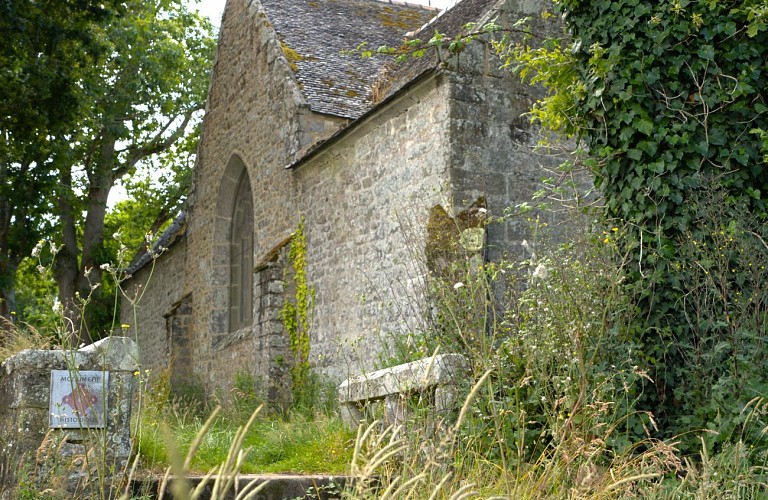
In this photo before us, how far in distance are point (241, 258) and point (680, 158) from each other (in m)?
10.9

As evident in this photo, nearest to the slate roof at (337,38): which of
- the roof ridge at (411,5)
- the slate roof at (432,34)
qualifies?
the roof ridge at (411,5)

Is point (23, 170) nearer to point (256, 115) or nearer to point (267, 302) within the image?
point (256, 115)

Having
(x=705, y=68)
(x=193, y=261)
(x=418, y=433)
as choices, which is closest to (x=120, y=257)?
(x=418, y=433)

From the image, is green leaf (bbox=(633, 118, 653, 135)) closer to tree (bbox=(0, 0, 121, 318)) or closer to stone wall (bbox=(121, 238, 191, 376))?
tree (bbox=(0, 0, 121, 318))

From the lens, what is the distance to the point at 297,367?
1241 centimetres

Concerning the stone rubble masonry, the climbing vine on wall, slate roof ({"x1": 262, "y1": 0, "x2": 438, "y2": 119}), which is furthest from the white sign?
slate roof ({"x1": 262, "y1": 0, "x2": 438, "y2": 119})

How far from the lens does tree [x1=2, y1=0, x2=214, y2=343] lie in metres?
20.8

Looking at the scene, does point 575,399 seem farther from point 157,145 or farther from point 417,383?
point 157,145

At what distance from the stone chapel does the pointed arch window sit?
0.10ft

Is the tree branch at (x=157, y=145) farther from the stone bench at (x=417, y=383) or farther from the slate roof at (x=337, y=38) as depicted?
the stone bench at (x=417, y=383)

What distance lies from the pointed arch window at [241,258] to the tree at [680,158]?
9.76 metres

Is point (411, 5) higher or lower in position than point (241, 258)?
higher

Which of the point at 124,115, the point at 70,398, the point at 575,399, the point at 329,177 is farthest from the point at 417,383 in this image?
the point at 124,115

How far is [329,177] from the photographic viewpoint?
40.1ft
